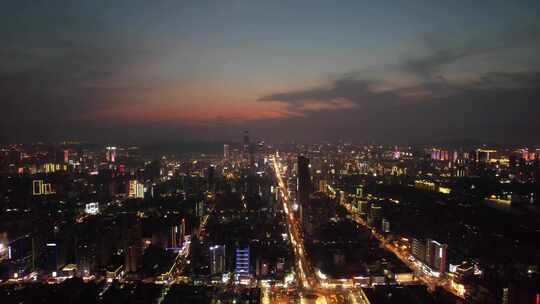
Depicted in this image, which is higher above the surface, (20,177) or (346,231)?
(20,177)

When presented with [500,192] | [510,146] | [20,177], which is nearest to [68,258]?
[20,177]

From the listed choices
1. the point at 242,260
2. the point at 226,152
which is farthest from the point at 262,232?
→ the point at 226,152

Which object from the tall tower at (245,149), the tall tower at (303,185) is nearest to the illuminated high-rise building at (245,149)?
the tall tower at (245,149)

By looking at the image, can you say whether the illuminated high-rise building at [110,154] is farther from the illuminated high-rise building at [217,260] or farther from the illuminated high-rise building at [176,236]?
the illuminated high-rise building at [217,260]

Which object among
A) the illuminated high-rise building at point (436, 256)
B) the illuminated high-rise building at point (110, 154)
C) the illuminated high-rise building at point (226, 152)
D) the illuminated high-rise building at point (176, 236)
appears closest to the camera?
the illuminated high-rise building at point (436, 256)

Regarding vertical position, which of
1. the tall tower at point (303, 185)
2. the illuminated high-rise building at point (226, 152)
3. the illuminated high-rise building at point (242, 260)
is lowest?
the illuminated high-rise building at point (242, 260)

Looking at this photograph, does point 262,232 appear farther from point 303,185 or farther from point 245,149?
point 245,149

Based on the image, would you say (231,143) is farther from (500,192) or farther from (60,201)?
(500,192)

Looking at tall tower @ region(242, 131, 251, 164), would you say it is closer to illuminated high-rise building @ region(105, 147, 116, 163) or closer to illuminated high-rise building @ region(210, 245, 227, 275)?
illuminated high-rise building @ region(105, 147, 116, 163)
